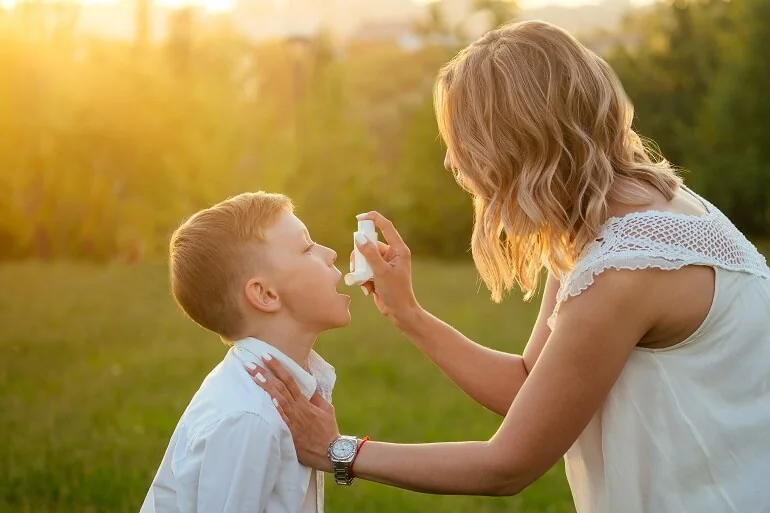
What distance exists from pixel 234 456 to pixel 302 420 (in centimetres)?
22

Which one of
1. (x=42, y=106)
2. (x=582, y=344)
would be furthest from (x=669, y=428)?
(x=42, y=106)

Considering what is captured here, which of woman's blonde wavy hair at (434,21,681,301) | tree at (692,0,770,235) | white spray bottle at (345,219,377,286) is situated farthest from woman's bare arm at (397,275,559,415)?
tree at (692,0,770,235)

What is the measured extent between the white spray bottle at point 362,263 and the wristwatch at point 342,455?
538 mm

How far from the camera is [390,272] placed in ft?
11.0

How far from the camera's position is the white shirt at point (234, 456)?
8.89 ft

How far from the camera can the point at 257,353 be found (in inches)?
116

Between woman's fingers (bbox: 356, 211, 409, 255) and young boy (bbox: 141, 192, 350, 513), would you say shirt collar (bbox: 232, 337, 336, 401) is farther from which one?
woman's fingers (bbox: 356, 211, 409, 255)

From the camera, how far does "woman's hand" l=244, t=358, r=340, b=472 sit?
2822 mm

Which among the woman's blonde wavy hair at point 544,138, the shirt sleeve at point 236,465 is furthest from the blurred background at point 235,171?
the woman's blonde wavy hair at point 544,138

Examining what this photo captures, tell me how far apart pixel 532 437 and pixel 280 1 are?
35734 millimetres

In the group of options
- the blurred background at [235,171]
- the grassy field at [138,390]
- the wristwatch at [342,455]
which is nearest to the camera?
the wristwatch at [342,455]

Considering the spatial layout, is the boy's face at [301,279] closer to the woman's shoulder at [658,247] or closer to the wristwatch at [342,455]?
the wristwatch at [342,455]

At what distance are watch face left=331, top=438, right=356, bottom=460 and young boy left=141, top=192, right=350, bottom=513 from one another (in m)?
0.12

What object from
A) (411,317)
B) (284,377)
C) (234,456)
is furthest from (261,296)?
(411,317)
